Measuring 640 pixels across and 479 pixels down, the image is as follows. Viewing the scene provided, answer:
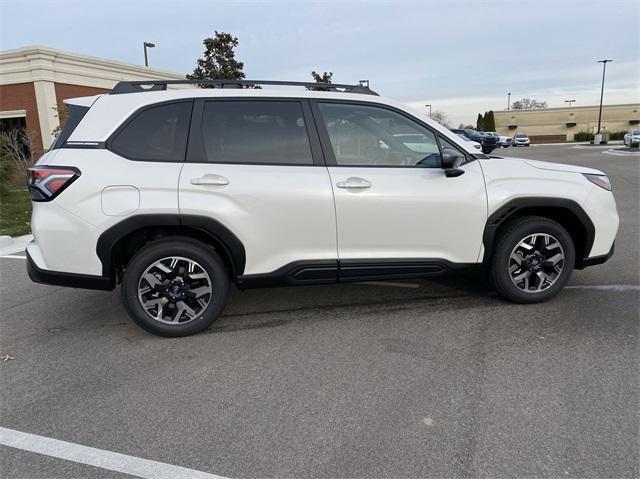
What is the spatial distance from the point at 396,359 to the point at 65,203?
2.69 metres

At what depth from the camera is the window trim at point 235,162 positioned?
3.83 meters

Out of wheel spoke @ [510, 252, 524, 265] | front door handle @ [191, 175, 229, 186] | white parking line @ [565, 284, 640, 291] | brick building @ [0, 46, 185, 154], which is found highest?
brick building @ [0, 46, 185, 154]

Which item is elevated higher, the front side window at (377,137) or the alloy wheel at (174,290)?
the front side window at (377,137)

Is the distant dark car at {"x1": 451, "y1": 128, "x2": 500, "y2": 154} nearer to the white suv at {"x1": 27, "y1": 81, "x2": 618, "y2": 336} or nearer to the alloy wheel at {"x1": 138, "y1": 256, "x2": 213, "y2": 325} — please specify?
the white suv at {"x1": 27, "y1": 81, "x2": 618, "y2": 336}

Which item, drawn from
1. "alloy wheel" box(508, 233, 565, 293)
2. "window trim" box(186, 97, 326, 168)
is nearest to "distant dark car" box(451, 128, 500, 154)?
"alloy wheel" box(508, 233, 565, 293)

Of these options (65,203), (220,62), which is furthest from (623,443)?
(220,62)

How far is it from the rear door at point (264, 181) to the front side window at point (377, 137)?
21cm

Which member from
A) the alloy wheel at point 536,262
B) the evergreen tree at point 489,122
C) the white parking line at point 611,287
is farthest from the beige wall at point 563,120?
the alloy wheel at point 536,262

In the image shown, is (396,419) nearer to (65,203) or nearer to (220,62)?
(65,203)

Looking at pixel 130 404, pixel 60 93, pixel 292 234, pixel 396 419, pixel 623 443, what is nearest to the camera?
pixel 623 443

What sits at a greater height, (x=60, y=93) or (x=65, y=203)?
(x=60, y=93)

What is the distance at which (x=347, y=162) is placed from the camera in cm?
401

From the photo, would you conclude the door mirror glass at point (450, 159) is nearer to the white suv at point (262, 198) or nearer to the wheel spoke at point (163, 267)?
the white suv at point (262, 198)

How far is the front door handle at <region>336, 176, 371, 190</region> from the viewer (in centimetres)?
389
